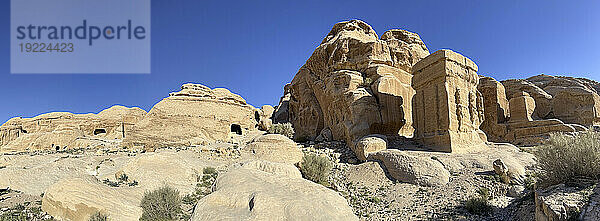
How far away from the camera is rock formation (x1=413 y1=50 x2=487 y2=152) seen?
484 inches

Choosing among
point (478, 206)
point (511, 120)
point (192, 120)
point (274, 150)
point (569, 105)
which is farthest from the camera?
point (192, 120)

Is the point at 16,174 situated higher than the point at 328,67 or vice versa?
the point at 328,67

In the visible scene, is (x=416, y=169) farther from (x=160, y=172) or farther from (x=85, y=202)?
(x=85, y=202)

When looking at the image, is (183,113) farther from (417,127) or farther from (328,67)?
(417,127)

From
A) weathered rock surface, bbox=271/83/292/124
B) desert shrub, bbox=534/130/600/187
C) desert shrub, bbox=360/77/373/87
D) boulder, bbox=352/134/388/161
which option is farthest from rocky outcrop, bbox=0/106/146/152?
desert shrub, bbox=534/130/600/187

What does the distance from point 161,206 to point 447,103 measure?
11.1 m

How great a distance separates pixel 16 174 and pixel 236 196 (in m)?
10.3

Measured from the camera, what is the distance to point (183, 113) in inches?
815

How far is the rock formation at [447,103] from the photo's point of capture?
12.3 meters

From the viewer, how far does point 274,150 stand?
14000 mm

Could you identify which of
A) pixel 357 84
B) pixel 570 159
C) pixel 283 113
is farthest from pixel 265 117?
pixel 570 159

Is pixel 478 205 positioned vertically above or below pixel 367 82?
below

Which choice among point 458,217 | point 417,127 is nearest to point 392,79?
point 417,127

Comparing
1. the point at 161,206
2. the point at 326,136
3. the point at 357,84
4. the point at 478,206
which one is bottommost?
the point at 478,206
